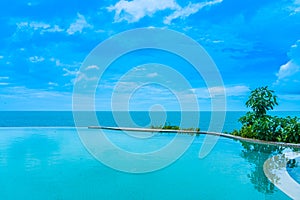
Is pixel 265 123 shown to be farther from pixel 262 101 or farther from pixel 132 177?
pixel 132 177

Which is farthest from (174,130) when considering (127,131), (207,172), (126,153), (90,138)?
(207,172)

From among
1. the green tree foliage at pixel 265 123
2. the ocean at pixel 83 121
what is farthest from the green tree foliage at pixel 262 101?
the ocean at pixel 83 121

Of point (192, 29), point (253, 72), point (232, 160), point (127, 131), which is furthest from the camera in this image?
point (253, 72)

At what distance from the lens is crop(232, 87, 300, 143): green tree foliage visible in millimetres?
10461

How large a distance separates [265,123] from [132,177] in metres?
6.70

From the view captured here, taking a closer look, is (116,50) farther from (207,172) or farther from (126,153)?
(207,172)

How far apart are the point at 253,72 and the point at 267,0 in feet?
19.6

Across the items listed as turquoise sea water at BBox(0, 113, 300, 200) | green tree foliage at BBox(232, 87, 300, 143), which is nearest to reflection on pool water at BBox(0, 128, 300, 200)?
turquoise sea water at BBox(0, 113, 300, 200)

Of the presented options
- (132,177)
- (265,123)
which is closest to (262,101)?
(265,123)

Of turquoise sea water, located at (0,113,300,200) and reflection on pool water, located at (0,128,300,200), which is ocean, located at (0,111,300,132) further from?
reflection on pool water, located at (0,128,300,200)

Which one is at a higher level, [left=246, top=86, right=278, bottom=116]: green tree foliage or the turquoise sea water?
[left=246, top=86, right=278, bottom=116]: green tree foliage

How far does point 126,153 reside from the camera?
8.70 m

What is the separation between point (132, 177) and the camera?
6.06m

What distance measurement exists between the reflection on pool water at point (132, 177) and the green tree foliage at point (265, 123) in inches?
64.9
